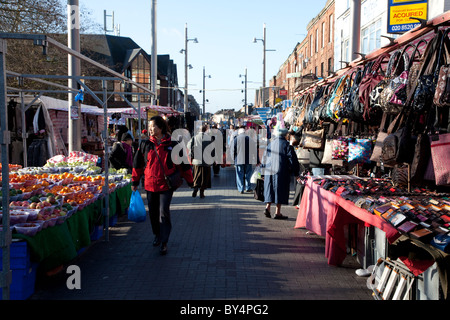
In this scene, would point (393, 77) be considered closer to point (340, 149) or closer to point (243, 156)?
A: point (340, 149)

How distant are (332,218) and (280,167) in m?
2.76

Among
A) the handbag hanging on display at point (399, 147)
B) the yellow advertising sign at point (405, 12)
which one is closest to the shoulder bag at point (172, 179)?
the handbag hanging on display at point (399, 147)

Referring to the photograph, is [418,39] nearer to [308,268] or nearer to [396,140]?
[396,140]

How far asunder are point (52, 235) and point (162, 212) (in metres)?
1.67

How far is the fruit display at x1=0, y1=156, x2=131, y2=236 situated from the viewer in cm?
471

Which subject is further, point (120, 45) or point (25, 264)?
point (120, 45)

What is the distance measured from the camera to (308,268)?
5395 mm

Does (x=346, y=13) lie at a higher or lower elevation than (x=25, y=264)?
higher

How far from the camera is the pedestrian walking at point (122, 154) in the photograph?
33.7 ft

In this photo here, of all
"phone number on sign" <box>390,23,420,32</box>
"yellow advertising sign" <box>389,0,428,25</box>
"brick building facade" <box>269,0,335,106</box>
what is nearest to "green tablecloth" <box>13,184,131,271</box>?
"phone number on sign" <box>390,23,420,32</box>

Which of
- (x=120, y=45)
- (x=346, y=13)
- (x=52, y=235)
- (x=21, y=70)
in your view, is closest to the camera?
(x=52, y=235)

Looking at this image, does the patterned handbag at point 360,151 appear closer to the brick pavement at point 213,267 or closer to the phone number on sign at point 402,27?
the brick pavement at point 213,267

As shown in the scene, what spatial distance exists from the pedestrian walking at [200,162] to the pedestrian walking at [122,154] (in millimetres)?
1756
